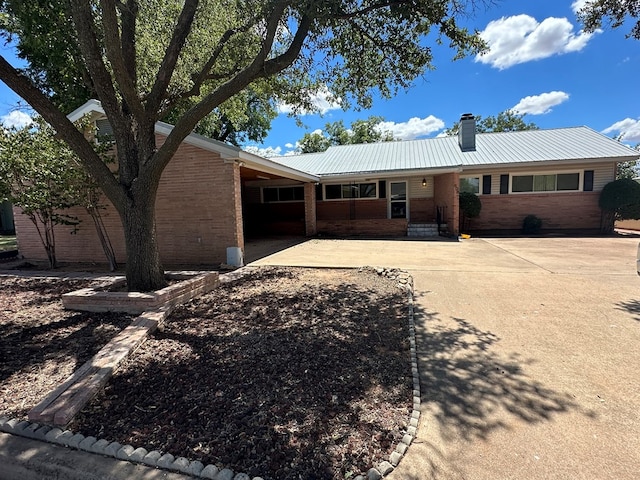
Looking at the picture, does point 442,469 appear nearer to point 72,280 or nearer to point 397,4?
point 397,4

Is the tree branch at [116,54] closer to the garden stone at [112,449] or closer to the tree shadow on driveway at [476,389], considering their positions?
the garden stone at [112,449]

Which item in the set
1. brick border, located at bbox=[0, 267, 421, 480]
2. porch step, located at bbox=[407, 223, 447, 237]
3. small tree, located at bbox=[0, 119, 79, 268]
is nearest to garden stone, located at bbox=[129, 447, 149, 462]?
brick border, located at bbox=[0, 267, 421, 480]

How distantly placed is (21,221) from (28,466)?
36.2 ft

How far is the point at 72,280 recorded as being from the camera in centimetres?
730

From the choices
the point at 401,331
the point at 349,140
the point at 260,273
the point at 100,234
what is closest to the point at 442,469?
the point at 401,331

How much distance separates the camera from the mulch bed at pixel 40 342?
9.77 feet

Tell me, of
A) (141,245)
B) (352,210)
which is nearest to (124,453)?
(141,245)

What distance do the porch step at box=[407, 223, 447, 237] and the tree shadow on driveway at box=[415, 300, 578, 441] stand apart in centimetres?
1101

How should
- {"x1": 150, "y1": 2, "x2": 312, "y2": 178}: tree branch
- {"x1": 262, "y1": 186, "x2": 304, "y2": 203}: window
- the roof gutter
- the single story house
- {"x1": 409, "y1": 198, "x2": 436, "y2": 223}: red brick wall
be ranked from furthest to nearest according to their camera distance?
{"x1": 262, "y1": 186, "x2": 304, "y2": 203}: window → {"x1": 409, "y1": 198, "x2": 436, "y2": 223}: red brick wall → the roof gutter → the single story house → {"x1": 150, "y1": 2, "x2": 312, "y2": 178}: tree branch

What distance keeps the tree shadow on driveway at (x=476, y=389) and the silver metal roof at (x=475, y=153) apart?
1078cm

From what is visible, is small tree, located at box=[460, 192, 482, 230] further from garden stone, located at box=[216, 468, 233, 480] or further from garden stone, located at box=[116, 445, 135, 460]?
garden stone, located at box=[116, 445, 135, 460]

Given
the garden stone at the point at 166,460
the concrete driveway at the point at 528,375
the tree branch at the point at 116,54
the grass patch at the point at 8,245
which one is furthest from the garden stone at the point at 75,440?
the grass patch at the point at 8,245

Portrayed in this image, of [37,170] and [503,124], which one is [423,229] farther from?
[503,124]

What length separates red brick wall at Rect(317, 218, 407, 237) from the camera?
15.0 metres
